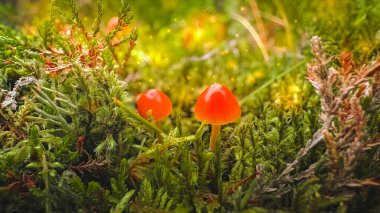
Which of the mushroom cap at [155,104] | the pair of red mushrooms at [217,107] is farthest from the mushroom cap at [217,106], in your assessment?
the mushroom cap at [155,104]

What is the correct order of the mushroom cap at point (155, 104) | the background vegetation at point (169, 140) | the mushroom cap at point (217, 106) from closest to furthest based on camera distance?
the background vegetation at point (169, 140) → the mushroom cap at point (217, 106) → the mushroom cap at point (155, 104)

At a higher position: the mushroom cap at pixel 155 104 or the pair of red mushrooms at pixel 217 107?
the mushroom cap at pixel 155 104

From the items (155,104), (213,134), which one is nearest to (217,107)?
(213,134)

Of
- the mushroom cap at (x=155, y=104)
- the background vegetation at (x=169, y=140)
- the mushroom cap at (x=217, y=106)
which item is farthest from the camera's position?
the mushroom cap at (x=155, y=104)

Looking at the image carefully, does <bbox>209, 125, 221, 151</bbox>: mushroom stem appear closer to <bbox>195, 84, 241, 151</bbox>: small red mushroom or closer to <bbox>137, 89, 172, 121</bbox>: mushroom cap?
<bbox>195, 84, 241, 151</bbox>: small red mushroom

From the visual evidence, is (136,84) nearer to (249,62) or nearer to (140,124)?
(140,124)

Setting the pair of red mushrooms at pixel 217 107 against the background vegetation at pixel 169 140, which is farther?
the pair of red mushrooms at pixel 217 107

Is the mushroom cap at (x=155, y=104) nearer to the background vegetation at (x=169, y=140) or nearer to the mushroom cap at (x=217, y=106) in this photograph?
the background vegetation at (x=169, y=140)

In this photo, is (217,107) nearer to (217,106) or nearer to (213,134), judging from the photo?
(217,106)
